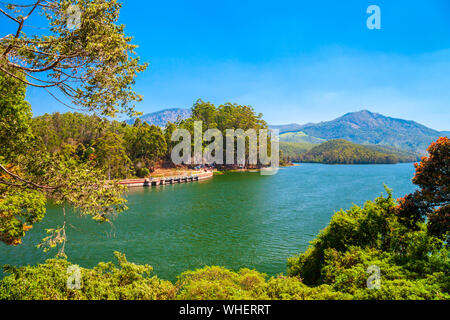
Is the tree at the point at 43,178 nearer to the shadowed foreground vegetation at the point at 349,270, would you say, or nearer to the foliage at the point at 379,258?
the shadowed foreground vegetation at the point at 349,270

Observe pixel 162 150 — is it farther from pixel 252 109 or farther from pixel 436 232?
pixel 436 232

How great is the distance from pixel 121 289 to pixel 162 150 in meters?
55.8

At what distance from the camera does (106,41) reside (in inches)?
255

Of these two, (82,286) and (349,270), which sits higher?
(349,270)

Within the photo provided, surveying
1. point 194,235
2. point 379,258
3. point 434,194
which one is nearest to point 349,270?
point 379,258
